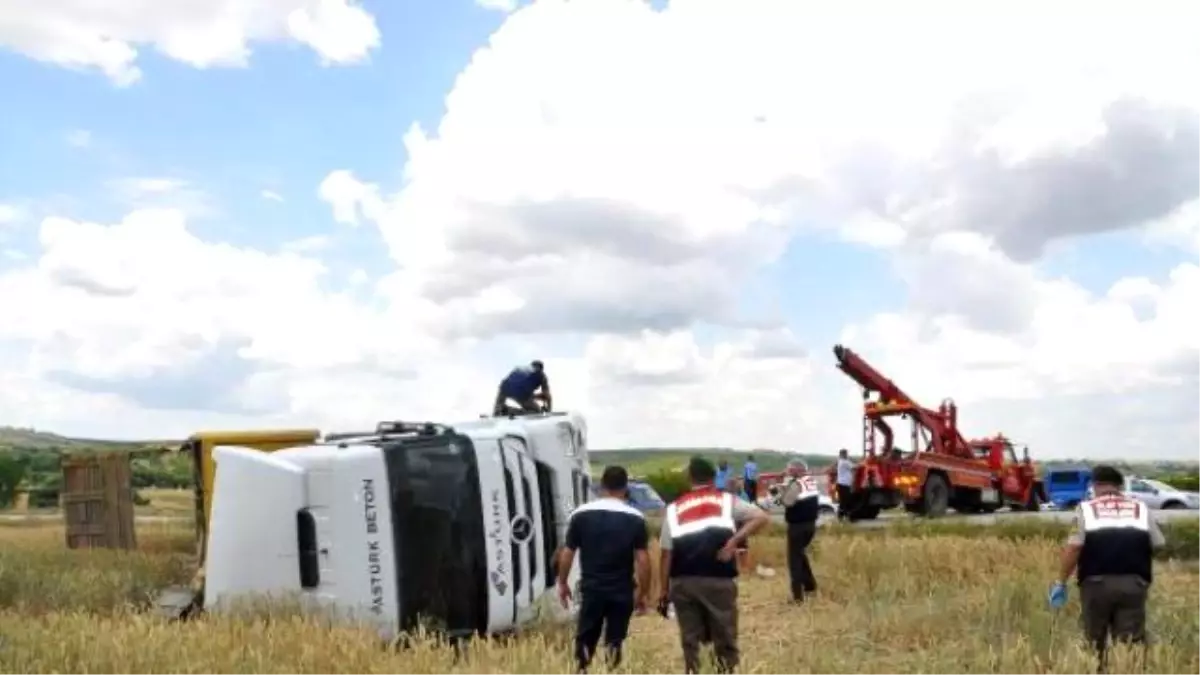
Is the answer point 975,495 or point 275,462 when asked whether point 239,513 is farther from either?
point 975,495

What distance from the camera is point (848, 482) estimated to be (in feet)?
97.8

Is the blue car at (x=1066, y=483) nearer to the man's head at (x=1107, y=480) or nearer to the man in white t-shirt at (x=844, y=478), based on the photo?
the man in white t-shirt at (x=844, y=478)

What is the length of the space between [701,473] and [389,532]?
261 centimetres

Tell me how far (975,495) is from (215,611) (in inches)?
923

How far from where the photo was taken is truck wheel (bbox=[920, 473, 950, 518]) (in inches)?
1186

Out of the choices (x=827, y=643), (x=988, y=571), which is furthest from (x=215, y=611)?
(x=988, y=571)

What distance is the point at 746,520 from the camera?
10750mm

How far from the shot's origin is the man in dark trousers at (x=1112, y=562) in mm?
9781

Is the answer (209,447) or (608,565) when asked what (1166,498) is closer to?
(209,447)

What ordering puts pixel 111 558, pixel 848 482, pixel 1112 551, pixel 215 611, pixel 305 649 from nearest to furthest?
pixel 305 649, pixel 1112 551, pixel 215 611, pixel 111 558, pixel 848 482

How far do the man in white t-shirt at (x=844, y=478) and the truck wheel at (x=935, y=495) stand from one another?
152 cm

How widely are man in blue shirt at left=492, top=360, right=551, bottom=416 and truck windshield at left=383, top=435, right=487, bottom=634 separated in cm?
267

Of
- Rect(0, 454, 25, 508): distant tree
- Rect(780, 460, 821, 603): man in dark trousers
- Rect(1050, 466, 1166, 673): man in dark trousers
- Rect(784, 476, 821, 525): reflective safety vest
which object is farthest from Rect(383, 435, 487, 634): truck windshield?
Rect(0, 454, 25, 508): distant tree

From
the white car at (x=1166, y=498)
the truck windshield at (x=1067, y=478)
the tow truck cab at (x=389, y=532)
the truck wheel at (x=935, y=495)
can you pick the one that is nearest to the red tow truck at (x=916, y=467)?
the truck wheel at (x=935, y=495)
